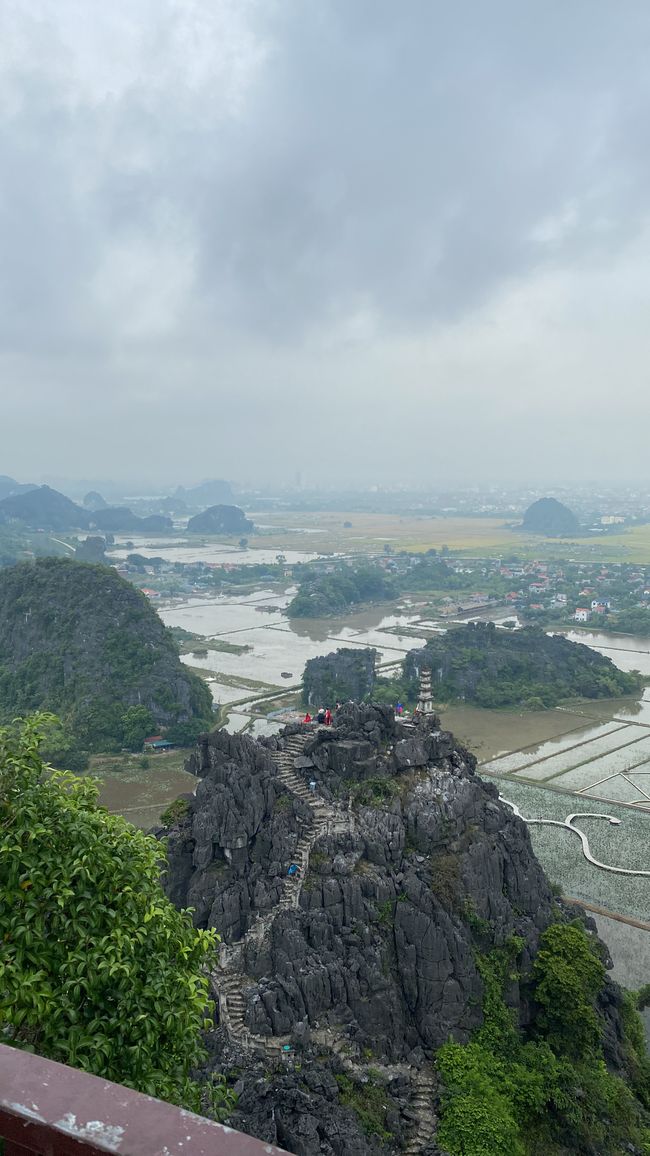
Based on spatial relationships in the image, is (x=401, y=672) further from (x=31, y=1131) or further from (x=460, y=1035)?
(x=31, y=1131)

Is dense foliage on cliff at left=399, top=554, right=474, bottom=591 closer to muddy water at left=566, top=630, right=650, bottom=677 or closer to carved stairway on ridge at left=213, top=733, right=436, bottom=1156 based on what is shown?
muddy water at left=566, top=630, right=650, bottom=677

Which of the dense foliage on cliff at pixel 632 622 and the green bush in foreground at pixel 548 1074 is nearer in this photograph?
the green bush in foreground at pixel 548 1074

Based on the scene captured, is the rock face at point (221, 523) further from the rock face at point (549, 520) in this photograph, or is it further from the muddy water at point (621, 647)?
the muddy water at point (621, 647)

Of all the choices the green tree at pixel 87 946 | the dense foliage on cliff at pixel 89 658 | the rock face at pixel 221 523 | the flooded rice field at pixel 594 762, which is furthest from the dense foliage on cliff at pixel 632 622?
the rock face at pixel 221 523

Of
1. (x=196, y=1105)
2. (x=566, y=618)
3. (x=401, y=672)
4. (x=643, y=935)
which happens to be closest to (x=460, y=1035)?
(x=643, y=935)

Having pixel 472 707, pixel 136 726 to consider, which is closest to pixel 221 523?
pixel 472 707

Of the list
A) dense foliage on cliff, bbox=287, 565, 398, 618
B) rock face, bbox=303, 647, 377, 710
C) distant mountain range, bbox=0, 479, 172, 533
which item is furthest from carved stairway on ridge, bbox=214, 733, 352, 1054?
distant mountain range, bbox=0, 479, 172, 533
